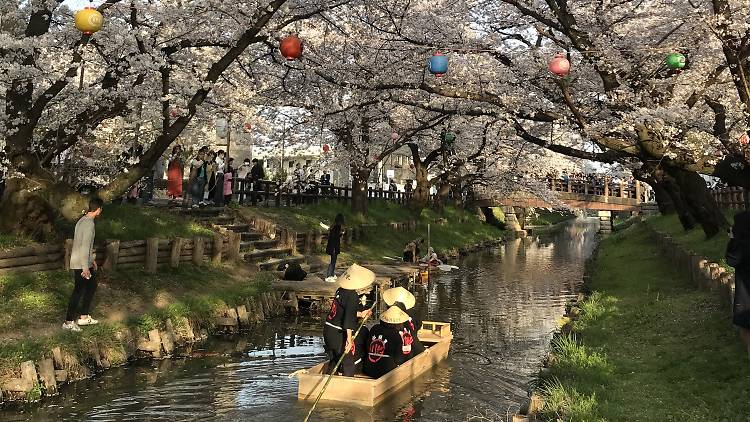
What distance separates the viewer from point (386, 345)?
1024cm

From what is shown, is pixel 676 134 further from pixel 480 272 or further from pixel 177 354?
pixel 480 272

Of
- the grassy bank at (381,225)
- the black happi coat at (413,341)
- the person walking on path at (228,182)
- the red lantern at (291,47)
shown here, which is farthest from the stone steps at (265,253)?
the black happi coat at (413,341)

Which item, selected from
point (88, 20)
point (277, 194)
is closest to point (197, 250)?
point (88, 20)

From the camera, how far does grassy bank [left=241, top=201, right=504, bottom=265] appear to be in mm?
25688

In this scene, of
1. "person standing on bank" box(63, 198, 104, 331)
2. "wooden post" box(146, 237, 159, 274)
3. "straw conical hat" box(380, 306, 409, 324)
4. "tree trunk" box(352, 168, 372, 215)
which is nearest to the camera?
"straw conical hat" box(380, 306, 409, 324)

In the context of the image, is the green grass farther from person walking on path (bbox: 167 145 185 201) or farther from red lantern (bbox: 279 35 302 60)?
red lantern (bbox: 279 35 302 60)

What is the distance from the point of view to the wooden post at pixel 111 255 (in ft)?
44.8

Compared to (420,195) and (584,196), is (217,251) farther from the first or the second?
(584,196)

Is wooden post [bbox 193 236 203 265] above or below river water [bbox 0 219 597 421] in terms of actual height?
above

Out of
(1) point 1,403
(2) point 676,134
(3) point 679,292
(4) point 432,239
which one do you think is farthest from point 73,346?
(4) point 432,239

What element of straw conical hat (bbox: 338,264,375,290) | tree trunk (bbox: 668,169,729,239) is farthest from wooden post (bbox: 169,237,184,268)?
tree trunk (bbox: 668,169,729,239)

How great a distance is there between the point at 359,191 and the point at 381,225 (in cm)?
193

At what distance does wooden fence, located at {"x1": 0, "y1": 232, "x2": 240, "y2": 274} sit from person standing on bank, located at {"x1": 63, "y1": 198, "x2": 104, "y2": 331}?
5.08 ft

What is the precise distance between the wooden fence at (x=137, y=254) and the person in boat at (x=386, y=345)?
6.35 metres
